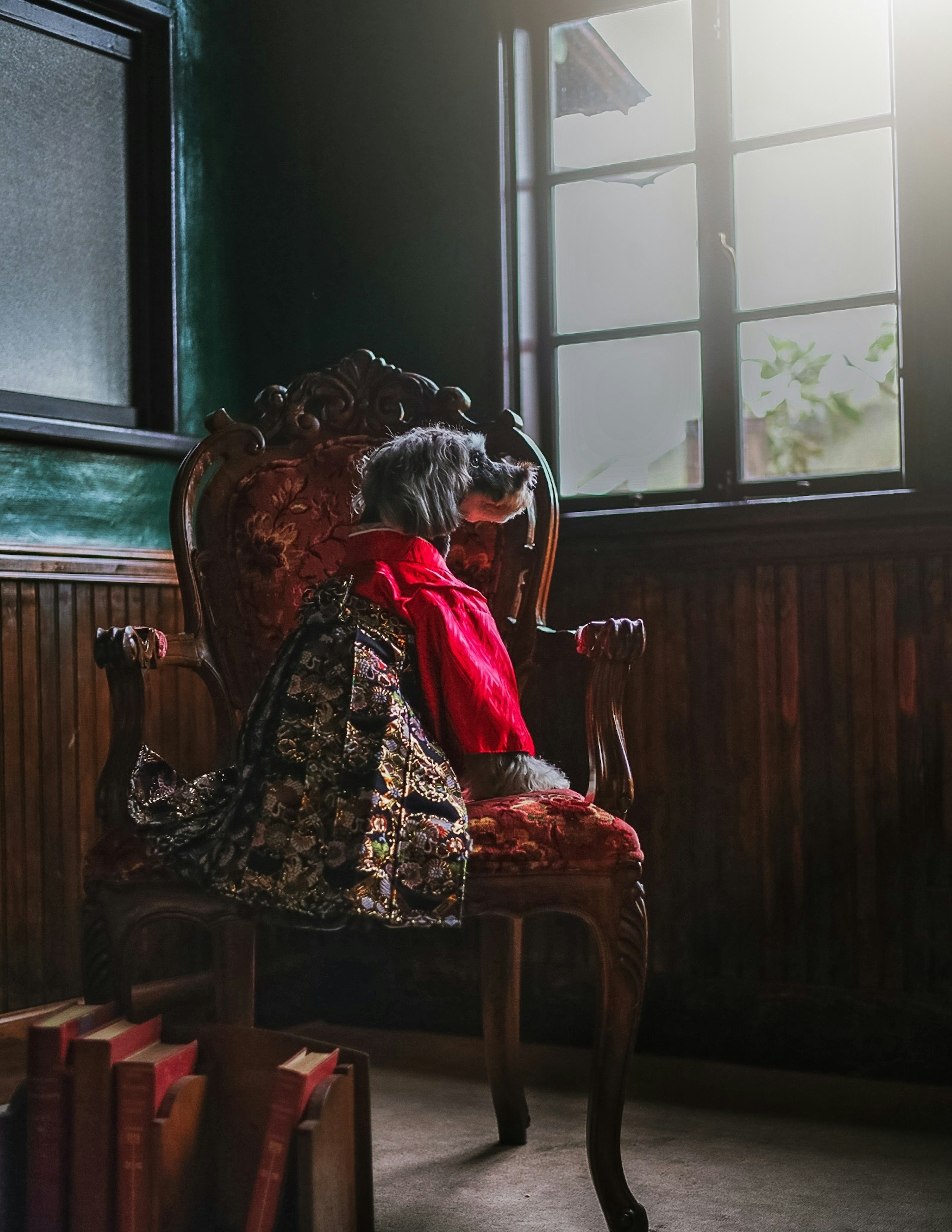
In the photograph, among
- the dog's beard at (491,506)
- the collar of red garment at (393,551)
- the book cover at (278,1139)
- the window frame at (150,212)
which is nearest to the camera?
the book cover at (278,1139)

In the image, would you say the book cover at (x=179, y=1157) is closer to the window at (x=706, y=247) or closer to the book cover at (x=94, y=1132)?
the book cover at (x=94, y=1132)

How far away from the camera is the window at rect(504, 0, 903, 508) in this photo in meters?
2.60

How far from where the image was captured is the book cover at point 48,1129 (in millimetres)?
1606

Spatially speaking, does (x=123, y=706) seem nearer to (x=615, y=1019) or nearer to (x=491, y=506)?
(x=491, y=506)

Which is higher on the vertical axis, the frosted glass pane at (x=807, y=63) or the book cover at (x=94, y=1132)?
the frosted glass pane at (x=807, y=63)

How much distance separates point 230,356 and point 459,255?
0.61m

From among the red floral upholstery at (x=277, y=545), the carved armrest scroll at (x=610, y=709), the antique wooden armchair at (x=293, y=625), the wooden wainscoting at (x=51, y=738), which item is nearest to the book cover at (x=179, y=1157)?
the antique wooden armchair at (x=293, y=625)

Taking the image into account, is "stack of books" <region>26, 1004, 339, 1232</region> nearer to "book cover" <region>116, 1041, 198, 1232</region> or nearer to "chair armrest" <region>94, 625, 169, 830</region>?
"book cover" <region>116, 1041, 198, 1232</region>

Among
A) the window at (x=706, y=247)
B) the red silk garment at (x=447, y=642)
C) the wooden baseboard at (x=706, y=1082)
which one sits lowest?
the wooden baseboard at (x=706, y=1082)

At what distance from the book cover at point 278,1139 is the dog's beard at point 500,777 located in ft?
1.56

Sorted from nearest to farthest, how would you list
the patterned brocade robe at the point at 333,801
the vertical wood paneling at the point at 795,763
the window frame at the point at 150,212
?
the patterned brocade robe at the point at 333,801, the vertical wood paneling at the point at 795,763, the window frame at the point at 150,212

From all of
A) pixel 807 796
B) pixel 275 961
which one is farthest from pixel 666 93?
pixel 275 961

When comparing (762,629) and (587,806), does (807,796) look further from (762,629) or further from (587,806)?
(587,806)

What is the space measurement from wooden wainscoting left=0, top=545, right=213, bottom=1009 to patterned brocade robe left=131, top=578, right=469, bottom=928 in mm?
751
